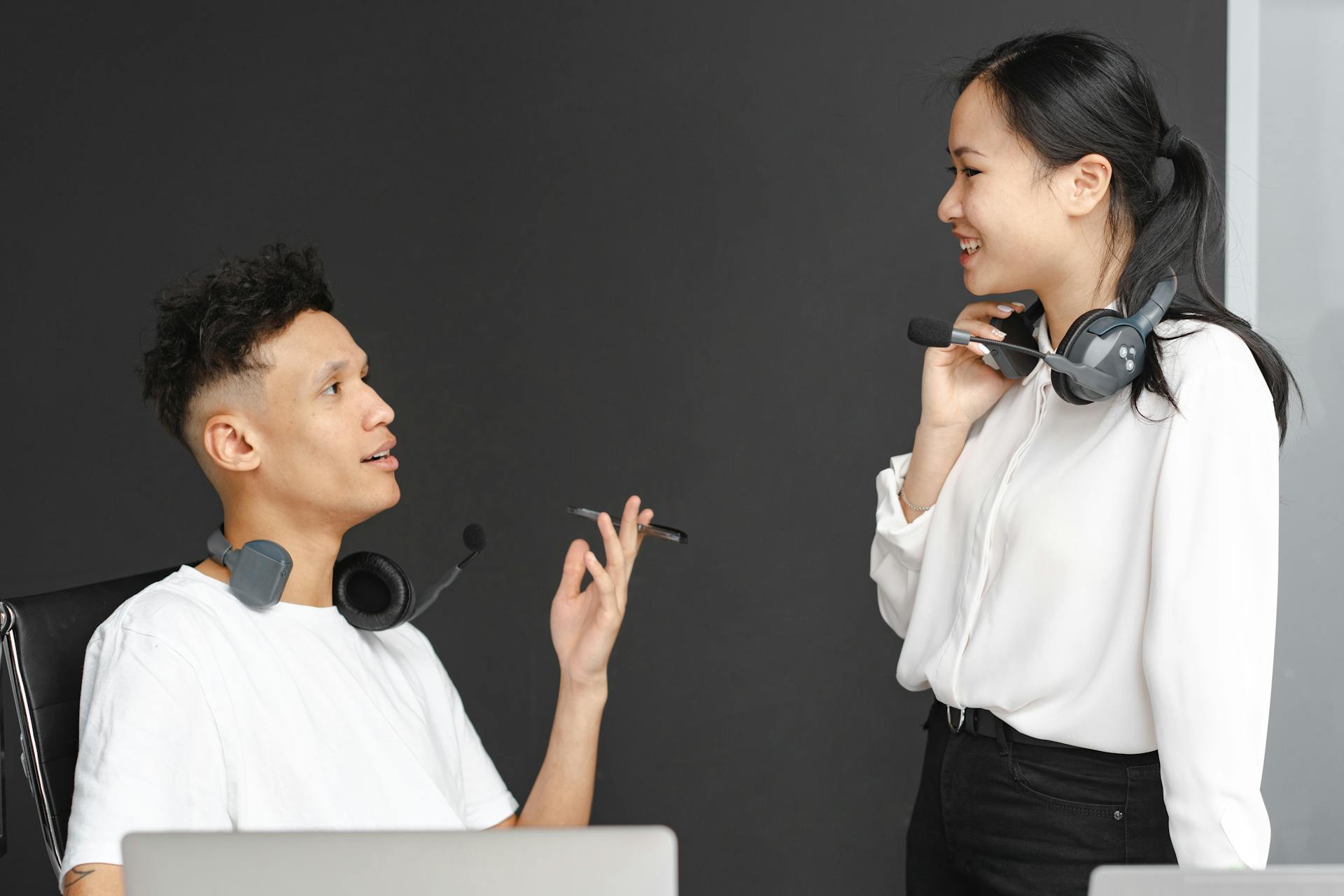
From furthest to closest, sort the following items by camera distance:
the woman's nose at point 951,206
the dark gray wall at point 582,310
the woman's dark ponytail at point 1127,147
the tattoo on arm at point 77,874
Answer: the dark gray wall at point 582,310 < the woman's nose at point 951,206 < the woman's dark ponytail at point 1127,147 < the tattoo on arm at point 77,874

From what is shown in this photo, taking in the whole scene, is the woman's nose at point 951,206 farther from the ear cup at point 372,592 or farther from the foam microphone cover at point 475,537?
the ear cup at point 372,592

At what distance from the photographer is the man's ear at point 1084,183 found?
1.59 meters

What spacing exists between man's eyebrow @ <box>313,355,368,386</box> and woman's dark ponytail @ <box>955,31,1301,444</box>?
0.97 metres

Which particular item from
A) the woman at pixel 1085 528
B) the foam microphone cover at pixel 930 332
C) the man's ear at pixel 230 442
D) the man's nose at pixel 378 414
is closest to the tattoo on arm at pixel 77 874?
the man's ear at pixel 230 442

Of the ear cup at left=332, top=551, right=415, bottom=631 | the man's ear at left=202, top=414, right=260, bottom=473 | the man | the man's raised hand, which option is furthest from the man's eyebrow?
the man's raised hand

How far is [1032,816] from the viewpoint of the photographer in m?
1.54

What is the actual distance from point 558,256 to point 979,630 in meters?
1.56

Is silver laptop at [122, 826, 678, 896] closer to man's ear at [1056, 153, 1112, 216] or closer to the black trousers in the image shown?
the black trousers

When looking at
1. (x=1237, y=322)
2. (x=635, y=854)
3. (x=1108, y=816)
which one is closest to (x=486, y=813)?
(x=1108, y=816)

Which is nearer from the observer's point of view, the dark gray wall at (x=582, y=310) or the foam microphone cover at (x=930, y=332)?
the foam microphone cover at (x=930, y=332)

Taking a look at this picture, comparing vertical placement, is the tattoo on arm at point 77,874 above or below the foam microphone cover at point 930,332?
below

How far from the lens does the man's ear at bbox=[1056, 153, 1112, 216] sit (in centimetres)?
159

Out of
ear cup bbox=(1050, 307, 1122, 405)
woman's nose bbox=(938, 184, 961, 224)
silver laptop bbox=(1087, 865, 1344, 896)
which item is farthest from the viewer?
woman's nose bbox=(938, 184, 961, 224)

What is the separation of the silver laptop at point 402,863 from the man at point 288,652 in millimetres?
573
